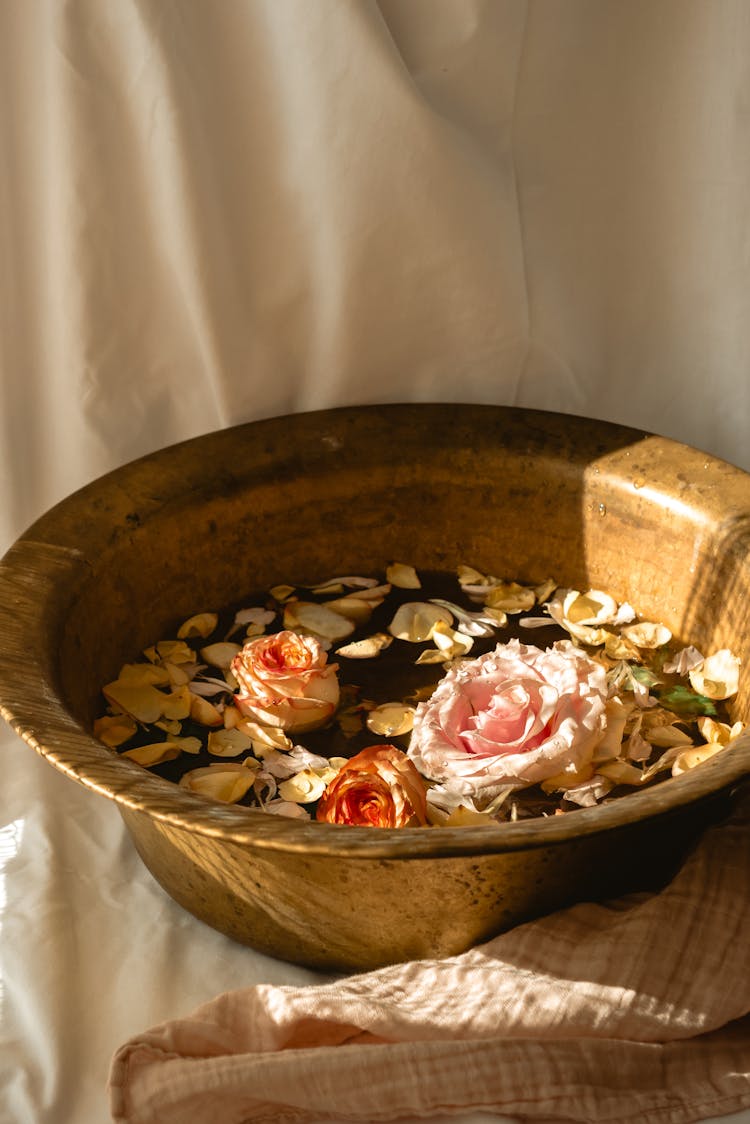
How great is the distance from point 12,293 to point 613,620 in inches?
18.9

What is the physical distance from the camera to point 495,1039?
2.27ft

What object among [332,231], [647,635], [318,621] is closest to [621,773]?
[647,635]

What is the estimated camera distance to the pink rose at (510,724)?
2.62 feet

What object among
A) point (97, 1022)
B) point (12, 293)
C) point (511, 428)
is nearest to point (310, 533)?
point (511, 428)

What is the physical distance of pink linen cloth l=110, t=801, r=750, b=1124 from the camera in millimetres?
680

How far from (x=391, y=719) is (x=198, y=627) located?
168 millimetres

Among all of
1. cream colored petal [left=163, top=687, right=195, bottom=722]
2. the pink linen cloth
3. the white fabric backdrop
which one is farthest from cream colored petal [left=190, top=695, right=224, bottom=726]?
the pink linen cloth

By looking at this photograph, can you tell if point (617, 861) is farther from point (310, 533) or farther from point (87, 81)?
point (87, 81)

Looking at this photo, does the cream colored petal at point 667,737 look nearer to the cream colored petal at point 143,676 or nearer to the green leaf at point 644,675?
the green leaf at point 644,675

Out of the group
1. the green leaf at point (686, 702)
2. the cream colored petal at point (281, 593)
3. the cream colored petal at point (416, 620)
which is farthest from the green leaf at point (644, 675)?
the cream colored petal at point (281, 593)

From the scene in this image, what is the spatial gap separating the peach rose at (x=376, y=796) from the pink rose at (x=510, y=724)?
43mm

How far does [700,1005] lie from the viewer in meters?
0.71

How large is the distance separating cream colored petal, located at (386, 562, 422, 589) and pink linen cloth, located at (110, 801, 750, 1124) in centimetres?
33

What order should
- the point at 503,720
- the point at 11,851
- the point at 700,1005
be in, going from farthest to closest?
the point at 11,851, the point at 503,720, the point at 700,1005
